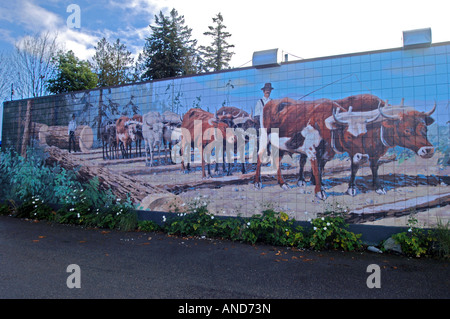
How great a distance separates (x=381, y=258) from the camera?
5930 millimetres

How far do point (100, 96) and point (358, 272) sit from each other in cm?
881

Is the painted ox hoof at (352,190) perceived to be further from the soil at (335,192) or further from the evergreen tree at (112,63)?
the evergreen tree at (112,63)

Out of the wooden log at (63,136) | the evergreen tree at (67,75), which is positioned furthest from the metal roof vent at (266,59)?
the evergreen tree at (67,75)

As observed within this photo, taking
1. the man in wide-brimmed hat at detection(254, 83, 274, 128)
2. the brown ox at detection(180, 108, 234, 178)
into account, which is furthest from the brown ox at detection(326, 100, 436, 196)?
the brown ox at detection(180, 108, 234, 178)

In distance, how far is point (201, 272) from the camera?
206 inches

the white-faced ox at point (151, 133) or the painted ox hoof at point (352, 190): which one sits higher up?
the white-faced ox at point (151, 133)

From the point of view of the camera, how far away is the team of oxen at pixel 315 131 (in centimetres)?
644

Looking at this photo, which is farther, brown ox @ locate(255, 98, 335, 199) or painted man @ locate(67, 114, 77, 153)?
painted man @ locate(67, 114, 77, 153)

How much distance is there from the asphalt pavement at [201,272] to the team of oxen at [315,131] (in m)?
1.72

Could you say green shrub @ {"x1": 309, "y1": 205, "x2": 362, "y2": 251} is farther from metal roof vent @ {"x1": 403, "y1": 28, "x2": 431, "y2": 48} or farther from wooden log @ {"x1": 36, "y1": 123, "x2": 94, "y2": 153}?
wooden log @ {"x1": 36, "y1": 123, "x2": 94, "y2": 153}

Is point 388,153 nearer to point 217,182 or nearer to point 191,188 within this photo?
point 217,182

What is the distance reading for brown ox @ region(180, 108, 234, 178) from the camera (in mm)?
8180

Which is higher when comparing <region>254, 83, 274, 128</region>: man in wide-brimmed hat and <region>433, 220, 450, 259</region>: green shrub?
<region>254, 83, 274, 128</region>: man in wide-brimmed hat
